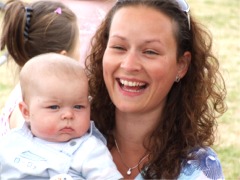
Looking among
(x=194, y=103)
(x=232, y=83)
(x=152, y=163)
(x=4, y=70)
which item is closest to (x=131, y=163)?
(x=152, y=163)

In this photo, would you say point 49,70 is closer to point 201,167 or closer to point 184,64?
point 184,64

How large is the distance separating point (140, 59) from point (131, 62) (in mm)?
41

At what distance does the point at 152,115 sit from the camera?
2469 mm

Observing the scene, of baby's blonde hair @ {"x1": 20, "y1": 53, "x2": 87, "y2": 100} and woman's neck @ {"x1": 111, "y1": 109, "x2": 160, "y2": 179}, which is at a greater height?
baby's blonde hair @ {"x1": 20, "y1": 53, "x2": 87, "y2": 100}

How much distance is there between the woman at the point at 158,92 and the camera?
229 cm

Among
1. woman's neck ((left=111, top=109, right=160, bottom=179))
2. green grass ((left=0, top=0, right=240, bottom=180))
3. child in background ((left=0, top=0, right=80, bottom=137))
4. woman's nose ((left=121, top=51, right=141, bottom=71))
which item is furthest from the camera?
green grass ((left=0, top=0, right=240, bottom=180))

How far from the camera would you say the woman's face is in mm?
2277

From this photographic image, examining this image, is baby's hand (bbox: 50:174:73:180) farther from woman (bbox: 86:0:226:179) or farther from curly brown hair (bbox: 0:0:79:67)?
curly brown hair (bbox: 0:0:79:67)

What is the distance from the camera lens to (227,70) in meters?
7.53

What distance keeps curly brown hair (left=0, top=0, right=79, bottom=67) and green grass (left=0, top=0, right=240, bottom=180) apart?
0.45 meters

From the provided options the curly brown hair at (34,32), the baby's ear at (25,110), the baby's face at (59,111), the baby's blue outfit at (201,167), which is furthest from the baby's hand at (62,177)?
the curly brown hair at (34,32)

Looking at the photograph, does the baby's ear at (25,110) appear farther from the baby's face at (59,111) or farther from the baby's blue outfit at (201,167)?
the baby's blue outfit at (201,167)

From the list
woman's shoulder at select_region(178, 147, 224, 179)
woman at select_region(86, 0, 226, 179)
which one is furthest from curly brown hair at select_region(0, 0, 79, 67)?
woman's shoulder at select_region(178, 147, 224, 179)

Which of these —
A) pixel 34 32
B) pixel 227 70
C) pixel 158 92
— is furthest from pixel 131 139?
pixel 227 70
